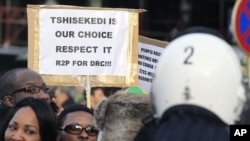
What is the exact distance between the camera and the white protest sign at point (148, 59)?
599 centimetres

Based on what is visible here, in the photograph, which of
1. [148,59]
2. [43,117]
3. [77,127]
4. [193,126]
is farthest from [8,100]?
[193,126]

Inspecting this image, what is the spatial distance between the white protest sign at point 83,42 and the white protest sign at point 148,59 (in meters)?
0.23

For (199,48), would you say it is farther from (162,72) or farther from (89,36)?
→ (89,36)

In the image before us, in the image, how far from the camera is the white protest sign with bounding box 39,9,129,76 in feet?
19.2

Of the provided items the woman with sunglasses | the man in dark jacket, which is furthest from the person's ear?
the man in dark jacket

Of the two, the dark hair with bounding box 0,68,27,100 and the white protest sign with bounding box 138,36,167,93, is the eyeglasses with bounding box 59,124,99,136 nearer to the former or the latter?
the dark hair with bounding box 0,68,27,100

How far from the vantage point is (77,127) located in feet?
14.7

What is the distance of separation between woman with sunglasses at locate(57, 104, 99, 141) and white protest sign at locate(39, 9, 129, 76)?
4.36 ft

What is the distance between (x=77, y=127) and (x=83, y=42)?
1523 millimetres

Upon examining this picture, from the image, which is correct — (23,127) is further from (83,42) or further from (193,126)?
(83,42)

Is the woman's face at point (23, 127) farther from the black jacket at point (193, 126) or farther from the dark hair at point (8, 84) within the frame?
the black jacket at point (193, 126)

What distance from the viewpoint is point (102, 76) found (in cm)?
590

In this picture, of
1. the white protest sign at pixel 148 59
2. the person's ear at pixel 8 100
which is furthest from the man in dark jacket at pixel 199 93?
the white protest sign at pixel 148 59

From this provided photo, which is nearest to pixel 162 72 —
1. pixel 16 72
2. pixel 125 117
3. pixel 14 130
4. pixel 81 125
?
pixel 125 117
